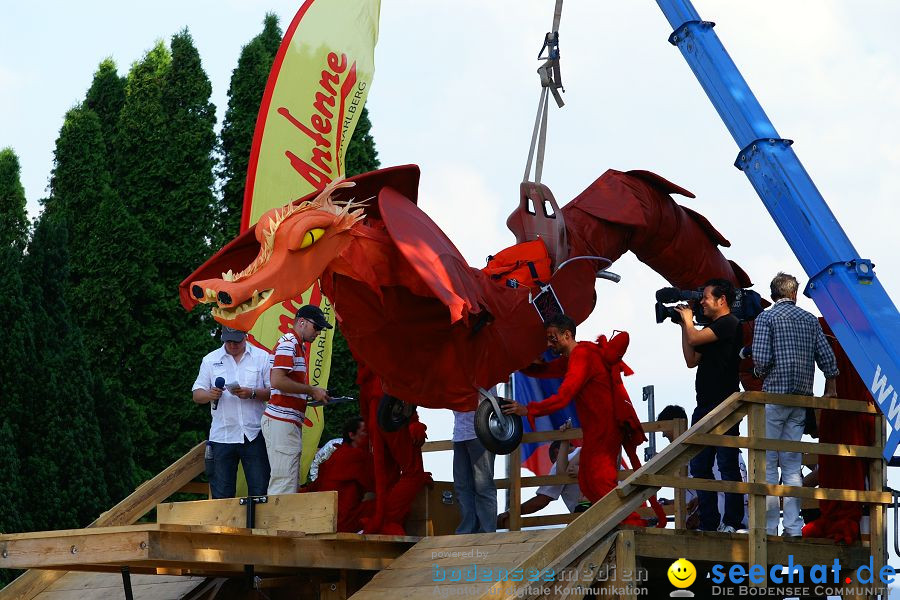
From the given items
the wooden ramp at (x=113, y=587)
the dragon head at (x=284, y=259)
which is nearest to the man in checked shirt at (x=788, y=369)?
the dragon head at (x=284, y=259)

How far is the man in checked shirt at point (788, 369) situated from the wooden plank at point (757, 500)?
0.94 ft

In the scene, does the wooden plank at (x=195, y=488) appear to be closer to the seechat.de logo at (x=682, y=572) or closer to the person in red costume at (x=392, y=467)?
the person in red costume at (x=392, y=467)

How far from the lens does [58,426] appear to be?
43.8 feet

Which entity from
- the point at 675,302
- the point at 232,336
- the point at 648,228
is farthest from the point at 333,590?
the point at 648,228

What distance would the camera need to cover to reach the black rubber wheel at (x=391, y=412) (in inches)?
326

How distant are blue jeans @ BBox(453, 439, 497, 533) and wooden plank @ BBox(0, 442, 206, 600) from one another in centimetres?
216

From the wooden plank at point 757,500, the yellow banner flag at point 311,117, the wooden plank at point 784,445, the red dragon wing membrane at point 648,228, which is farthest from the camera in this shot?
the yellow banner flag at point 311,117

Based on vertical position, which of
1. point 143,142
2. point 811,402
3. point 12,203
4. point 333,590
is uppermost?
point 143,142

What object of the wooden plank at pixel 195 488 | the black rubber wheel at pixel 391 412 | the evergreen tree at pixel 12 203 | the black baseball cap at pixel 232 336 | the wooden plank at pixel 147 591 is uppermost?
the evergreen tree at pixel 12 203

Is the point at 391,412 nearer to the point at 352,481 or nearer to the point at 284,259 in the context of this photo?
the point at 352,481

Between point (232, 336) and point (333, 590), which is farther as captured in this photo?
point (232, 336)

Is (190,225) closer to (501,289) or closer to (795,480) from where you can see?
(501,289)

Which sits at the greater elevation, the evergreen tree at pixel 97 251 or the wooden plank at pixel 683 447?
the evergreen tree at pixel 97 251

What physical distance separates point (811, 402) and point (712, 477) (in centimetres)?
71
